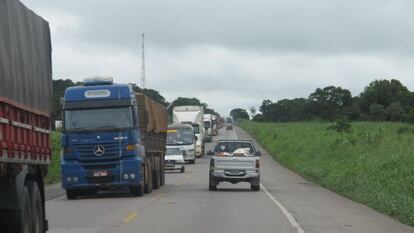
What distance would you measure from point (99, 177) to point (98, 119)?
6.18 feet

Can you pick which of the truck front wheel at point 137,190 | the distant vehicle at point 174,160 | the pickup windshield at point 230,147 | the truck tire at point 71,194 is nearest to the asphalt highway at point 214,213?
the truck front wheel at point 137,190

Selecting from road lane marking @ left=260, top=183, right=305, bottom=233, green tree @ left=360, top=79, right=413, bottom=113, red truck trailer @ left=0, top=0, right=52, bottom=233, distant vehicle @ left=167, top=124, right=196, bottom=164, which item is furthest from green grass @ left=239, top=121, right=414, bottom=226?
green tree @ left=360, top=79, right=413, bottom=113

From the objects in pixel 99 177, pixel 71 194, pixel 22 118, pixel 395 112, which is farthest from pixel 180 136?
pixel 395 112

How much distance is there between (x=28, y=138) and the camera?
11.3 meters

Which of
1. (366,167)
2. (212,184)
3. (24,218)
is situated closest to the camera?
(24,218)

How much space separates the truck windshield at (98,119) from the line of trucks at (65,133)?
32 millimetres

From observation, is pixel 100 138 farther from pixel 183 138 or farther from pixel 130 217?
pixel 183 138

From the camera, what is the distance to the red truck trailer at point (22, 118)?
1000 cm

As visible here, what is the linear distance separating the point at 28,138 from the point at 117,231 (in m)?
5.00

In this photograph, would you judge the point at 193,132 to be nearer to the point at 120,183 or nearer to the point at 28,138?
the point at 120,183

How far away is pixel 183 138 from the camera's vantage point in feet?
197

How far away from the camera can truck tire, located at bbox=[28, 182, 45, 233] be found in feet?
38.1

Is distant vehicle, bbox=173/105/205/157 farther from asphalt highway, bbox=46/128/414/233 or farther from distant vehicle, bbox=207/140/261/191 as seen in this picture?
asphalt highway, bbox=46/128/414/233

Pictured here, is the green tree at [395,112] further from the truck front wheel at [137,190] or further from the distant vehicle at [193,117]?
the truck front wheel at [137,190]
